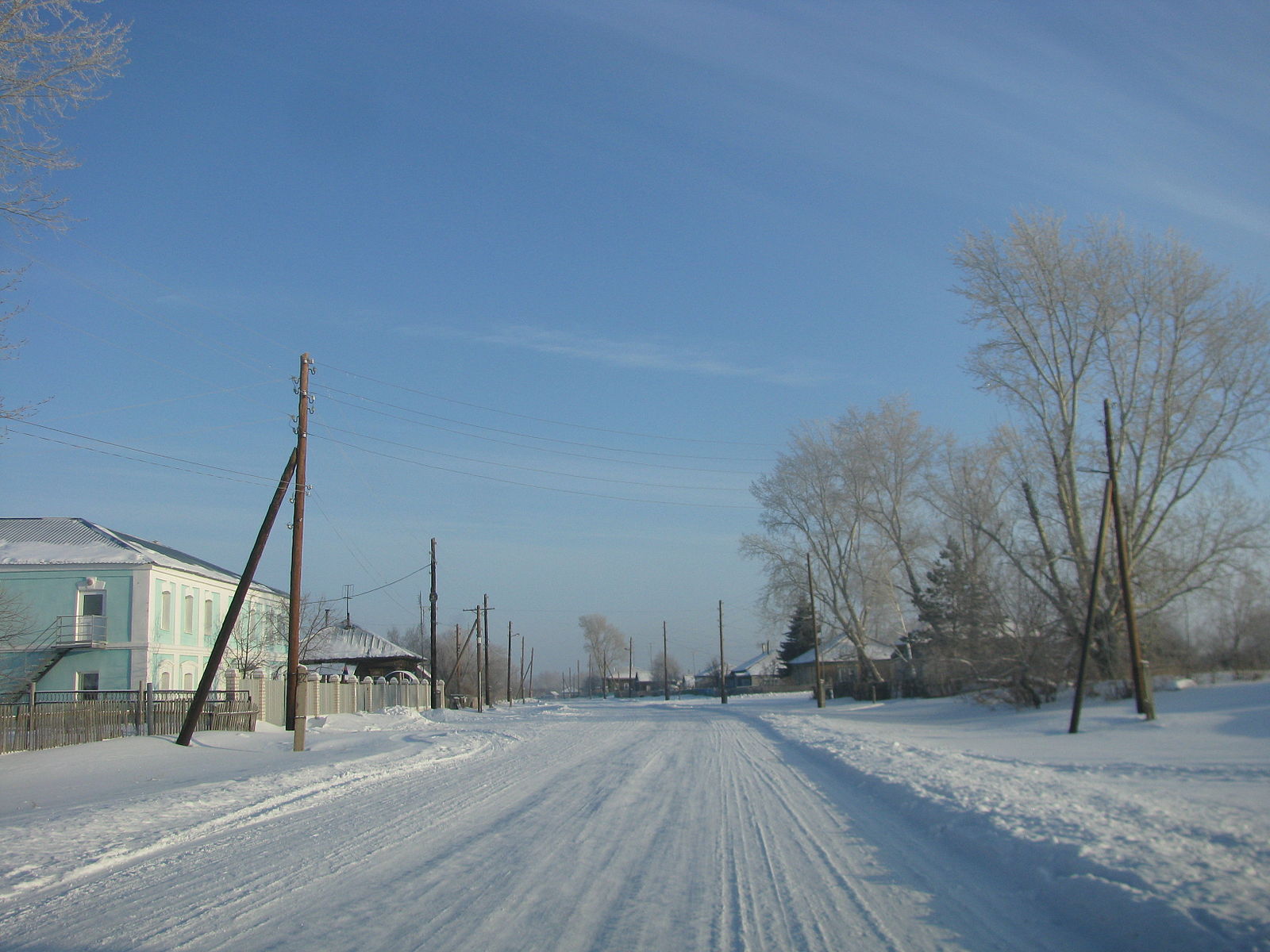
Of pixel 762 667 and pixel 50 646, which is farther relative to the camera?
pixel 762 667

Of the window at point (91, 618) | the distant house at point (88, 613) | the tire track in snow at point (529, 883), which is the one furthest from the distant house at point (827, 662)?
the tire track in snow at point (529, 883)

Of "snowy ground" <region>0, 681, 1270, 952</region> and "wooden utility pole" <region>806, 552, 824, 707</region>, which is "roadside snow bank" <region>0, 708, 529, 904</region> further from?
"wooden utility pole" <region>806, 552, 824, 707</region>

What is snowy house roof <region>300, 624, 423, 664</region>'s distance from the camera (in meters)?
59.3

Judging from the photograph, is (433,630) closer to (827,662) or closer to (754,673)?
(827,662)

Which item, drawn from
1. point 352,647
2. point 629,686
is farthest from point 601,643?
point 352,647

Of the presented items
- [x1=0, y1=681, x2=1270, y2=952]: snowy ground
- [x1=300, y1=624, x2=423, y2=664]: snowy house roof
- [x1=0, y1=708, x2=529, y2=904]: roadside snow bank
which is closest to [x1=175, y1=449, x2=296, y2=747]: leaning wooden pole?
[x1=0, y1=708, x2=529, y2=904]: roadside snow bank

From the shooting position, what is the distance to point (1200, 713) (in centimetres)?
2105

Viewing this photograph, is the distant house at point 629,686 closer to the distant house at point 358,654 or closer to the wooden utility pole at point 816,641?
the distant house at point 358,654

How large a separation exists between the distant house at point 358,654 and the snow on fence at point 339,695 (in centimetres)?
654

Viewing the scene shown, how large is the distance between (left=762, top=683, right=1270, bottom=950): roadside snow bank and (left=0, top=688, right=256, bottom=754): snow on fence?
14866 mm

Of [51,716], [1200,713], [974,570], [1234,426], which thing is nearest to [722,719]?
[974,570]

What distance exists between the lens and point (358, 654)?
198 feet

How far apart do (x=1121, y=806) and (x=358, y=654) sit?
57437 mm

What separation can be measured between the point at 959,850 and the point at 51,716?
18.5 meters
